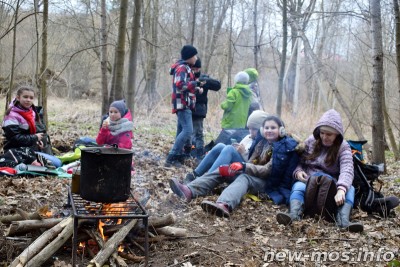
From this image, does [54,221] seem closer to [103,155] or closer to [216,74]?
[103,155]

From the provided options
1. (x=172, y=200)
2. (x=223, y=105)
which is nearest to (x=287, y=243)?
(x=172, y=200)

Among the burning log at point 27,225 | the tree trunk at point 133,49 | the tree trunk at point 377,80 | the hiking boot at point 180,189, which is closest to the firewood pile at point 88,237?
the burning log at point 27,225

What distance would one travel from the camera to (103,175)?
3.55 meters

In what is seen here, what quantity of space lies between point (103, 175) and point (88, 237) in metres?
0.58

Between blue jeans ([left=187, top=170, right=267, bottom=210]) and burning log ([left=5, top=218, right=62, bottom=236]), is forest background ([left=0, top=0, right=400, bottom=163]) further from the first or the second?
burning log ([left=5, top=218, right=62, bottom=236])

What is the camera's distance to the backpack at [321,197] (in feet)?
15.1

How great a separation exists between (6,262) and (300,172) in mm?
3328

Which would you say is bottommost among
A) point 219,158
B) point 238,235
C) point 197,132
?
point 238,235

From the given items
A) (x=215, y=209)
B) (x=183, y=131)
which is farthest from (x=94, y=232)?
(x=183, y=131)

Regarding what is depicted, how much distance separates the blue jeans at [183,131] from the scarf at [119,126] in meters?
1.14

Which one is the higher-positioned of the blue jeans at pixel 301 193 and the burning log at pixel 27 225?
the blue jeans at pixel 301 193

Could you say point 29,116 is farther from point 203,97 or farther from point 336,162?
point 336,162

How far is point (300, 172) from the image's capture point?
16.7 ft

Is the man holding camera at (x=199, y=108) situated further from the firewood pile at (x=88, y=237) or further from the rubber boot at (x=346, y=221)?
the firewood pile at (x=88, y=237)
